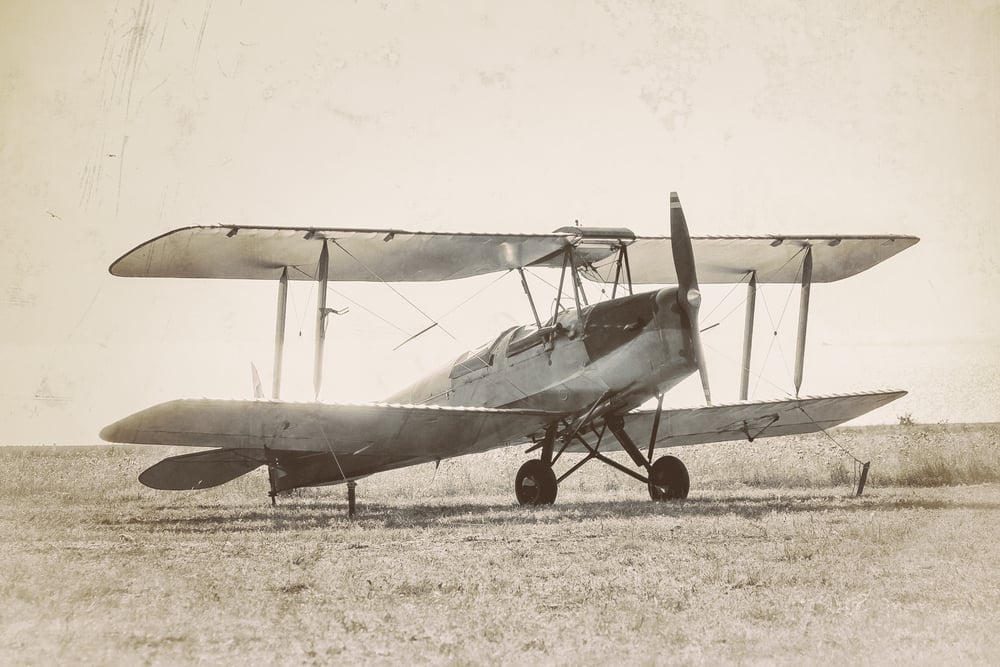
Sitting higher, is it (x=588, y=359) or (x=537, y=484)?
(x=588, y=359)

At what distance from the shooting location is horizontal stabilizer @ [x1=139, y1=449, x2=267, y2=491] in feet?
32.9

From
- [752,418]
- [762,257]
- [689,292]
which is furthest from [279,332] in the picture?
[762,257]

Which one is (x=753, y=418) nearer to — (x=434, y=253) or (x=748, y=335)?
(x=748, y=335)

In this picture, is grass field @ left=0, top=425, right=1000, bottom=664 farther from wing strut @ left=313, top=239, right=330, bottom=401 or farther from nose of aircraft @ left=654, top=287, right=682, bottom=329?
nose of aircraft @ left=654, top=287, right=682, bottom=329

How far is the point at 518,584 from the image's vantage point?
492 centimetres

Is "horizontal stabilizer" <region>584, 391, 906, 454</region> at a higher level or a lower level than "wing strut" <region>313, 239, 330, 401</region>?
lower

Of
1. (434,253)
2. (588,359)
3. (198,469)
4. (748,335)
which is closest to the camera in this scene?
(588,359)

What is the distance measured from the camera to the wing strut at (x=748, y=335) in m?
10.6

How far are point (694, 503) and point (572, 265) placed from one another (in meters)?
3.01

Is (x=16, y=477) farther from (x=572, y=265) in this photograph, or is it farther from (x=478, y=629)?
(x=478, y=629)

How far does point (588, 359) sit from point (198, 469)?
5.10 meters

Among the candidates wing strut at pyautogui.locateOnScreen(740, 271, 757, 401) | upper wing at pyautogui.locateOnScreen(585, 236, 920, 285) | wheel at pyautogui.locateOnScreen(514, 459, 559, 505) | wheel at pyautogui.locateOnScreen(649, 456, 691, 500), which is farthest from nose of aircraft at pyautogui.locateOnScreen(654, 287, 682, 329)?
wing strut at pyautogui.locateOnScreen(740, 271, 757, 401)

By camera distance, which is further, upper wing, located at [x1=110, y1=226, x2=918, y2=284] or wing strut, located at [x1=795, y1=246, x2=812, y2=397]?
wing strut, located at [x1=795, y1=246, x2=812, y2=397]

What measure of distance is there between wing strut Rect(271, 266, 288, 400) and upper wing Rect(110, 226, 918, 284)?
24 centimetres
